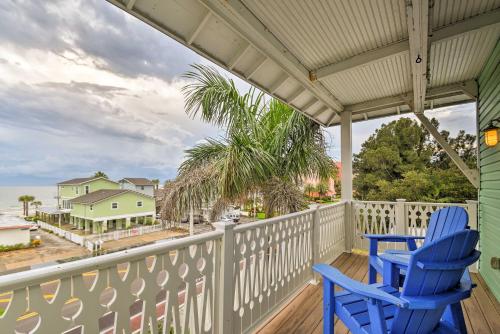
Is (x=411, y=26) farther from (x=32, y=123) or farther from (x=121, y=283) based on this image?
(x=32, y=123)

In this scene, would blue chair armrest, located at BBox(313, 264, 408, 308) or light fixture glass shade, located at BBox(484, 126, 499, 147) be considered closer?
blue chair armrest, located at BBox(313, 264, 408, 308)

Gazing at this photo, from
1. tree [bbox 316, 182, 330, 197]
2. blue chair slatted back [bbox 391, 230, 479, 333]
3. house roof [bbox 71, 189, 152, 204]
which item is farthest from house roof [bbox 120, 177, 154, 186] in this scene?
blue chair slatted back [bbox 391, 230, 479, 333]

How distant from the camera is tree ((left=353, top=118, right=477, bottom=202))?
923 centimetres

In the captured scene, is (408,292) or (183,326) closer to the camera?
(408,292)

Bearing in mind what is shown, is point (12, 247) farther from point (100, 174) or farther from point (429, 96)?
point (429, 96)

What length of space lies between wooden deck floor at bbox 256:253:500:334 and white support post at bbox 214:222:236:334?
1.94 ft

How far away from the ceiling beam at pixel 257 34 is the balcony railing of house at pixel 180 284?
1.73 metres

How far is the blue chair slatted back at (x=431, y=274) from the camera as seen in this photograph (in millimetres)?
1231

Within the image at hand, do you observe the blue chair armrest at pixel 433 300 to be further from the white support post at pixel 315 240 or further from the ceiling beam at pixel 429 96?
the ceiling beam at pixel 429 96

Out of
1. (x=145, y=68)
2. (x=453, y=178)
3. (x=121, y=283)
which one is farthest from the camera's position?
(x=453, y=178)

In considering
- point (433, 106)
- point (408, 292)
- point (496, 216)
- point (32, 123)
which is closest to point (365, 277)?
point (496, 216)

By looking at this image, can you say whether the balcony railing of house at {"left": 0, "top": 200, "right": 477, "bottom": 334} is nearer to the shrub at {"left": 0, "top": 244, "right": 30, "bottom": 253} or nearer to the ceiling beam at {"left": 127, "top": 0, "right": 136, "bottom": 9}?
the ceiling beam at {"left": 127, "top": 0, "right": 136, "bottom": 9}

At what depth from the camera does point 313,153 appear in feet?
18.0

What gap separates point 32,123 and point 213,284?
15.7 ft
